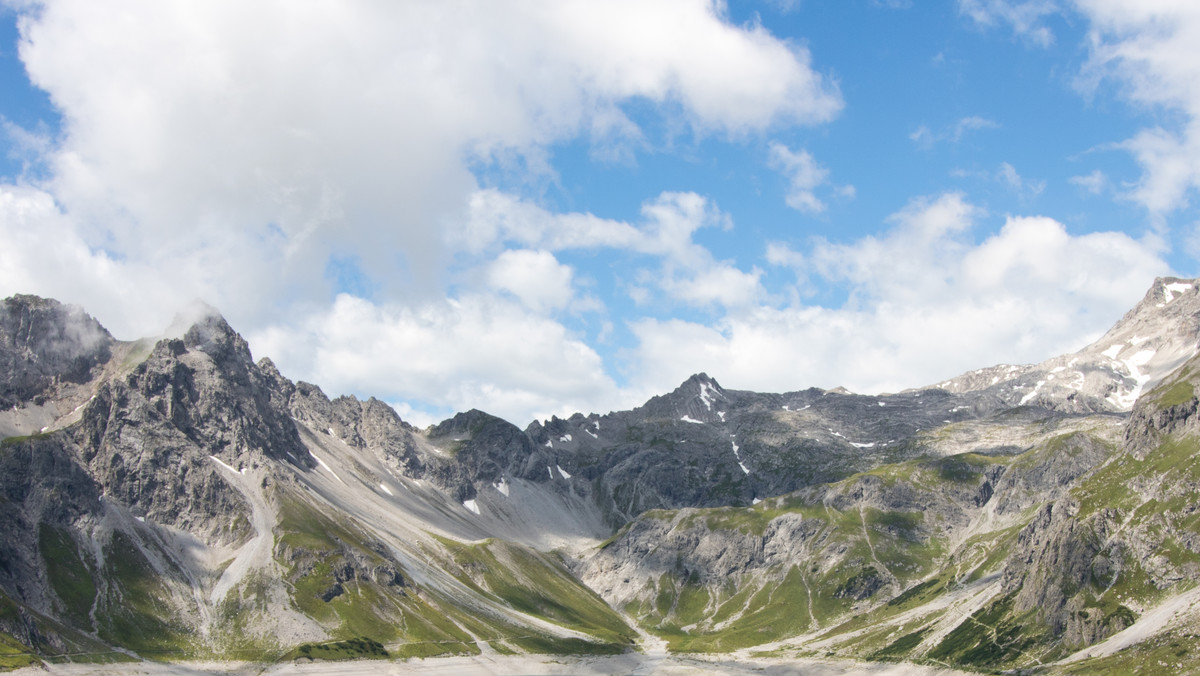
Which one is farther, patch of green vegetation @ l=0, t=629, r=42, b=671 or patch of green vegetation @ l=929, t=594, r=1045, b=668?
patch of green vegetation @ l=929, t=594, r=1045, b=668

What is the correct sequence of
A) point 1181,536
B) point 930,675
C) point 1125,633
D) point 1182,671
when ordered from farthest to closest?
1. point 930,675
2. point 1181,536
3. point 1125,633
4. point 1182,671

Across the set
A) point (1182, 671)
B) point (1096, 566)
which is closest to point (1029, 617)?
point (1096, 566)

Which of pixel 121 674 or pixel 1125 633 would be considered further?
pixel 121 674

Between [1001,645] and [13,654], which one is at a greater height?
[13,654]

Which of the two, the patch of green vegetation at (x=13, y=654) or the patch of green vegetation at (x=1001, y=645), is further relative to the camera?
the patch of green vegetation at (x=1001, y=645)

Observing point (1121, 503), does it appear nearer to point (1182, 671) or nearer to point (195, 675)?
point (1182, 671)

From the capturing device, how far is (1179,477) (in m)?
190

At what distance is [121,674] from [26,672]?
24.0 m

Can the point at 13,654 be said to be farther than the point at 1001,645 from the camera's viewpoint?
No

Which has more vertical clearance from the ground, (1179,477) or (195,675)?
(1179,477)

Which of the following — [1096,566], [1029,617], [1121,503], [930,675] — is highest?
[1121,503]

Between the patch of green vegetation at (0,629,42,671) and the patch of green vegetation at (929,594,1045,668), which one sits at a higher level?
the patch of green vegetation at (0,629,42,671)

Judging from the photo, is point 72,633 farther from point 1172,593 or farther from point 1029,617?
point 1172,593

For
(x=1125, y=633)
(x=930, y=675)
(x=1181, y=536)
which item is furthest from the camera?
(x=930, y=675)
